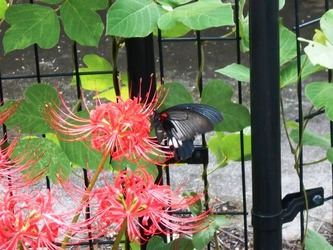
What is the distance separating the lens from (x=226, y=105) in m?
1.66

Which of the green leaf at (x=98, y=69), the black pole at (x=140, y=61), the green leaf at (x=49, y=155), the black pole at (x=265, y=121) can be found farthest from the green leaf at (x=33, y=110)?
the black pole at (x=265, y=121)

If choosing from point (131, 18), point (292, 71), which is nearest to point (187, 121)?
point (131, 18)

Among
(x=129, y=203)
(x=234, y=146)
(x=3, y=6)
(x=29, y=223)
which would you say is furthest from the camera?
(x=234, y=146)

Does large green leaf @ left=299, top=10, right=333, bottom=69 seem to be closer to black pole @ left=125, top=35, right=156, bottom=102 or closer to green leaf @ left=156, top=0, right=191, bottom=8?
green leaf @ left=156, top=0, right=191, bottom=8

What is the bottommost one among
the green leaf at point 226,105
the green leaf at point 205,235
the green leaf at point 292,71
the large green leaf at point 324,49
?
the green leaf at point 205,235

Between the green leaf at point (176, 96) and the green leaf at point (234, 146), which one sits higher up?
the green leaf at point (176, 96)

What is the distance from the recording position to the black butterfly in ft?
4.39

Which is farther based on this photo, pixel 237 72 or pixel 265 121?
pixel 237 72

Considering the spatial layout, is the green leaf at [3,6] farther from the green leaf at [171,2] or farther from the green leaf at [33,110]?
the green leaf at [171,2]

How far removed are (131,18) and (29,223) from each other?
24.0 inches

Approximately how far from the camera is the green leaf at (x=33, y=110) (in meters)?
1.58

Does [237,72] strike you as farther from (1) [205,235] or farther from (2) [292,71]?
(1) [205,235]

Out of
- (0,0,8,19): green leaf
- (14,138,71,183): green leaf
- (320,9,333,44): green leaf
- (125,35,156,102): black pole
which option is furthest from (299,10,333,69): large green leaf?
(0,0,8,19): green leaf

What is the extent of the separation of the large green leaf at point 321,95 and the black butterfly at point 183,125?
34cm
